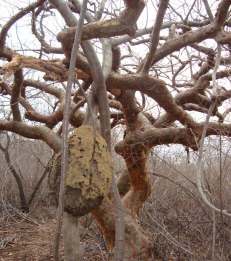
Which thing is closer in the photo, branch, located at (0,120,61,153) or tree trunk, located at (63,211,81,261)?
tree trunk, located at (63,211,81,261)

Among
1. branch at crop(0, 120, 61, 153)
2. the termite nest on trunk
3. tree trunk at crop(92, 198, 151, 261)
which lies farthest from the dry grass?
the termite nest on trunk

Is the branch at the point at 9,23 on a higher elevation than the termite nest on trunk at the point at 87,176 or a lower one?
higher

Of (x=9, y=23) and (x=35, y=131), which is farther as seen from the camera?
→ (x=35, y=131)

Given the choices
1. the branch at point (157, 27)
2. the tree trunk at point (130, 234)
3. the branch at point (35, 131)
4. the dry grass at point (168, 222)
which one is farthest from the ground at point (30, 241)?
the branch at point (157, 27)

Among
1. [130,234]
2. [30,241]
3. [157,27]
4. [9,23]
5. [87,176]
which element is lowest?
[30,241]

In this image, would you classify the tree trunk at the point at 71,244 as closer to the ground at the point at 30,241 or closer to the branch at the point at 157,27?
the branch at the point at 157,27

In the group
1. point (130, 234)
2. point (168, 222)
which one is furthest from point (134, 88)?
point (168, 222)

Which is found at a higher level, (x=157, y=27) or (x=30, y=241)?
(x=157, y=27)

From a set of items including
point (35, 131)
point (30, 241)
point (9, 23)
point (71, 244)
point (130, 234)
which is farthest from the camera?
point (30, 241)

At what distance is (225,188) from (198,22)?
2817mm

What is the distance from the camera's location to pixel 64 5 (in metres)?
1.87

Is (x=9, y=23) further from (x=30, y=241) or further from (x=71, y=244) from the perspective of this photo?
(x=30, y=241)

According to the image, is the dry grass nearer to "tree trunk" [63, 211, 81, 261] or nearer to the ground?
the ground

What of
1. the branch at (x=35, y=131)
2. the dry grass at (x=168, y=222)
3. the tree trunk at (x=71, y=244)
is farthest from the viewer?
the dry grass at (x=168, y=222)
